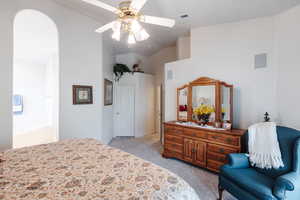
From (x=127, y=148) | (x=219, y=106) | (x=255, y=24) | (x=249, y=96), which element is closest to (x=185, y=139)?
(x=219, y=106)

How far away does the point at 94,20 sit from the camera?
330cm

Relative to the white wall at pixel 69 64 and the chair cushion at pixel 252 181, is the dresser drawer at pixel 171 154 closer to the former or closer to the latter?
the chair cushion at pixel 252 181

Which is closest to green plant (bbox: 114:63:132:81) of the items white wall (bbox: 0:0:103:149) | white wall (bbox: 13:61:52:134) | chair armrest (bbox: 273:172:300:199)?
white wall (bbox: 0:0:103:149)

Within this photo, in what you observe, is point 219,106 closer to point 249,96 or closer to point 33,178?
point 249,96

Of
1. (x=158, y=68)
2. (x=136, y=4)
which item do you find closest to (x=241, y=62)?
(x=136, y=4)

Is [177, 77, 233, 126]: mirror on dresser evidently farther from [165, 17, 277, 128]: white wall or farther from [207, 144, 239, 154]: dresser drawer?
[207, 144, 239, 154]: dresser drawer

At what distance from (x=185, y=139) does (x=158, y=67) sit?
3508 mm

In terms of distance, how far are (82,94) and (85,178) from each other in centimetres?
223

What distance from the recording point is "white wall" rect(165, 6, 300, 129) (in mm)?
2438

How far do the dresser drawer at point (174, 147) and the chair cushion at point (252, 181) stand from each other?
1253mm

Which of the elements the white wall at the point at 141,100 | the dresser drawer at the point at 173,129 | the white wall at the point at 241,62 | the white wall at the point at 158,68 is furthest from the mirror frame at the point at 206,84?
the white wall at the point at 141,100

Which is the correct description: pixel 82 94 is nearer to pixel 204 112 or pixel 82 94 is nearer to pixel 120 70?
pixel 120 70

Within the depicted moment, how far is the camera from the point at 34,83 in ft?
16.6

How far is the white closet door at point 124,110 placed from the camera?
17.8 feet
